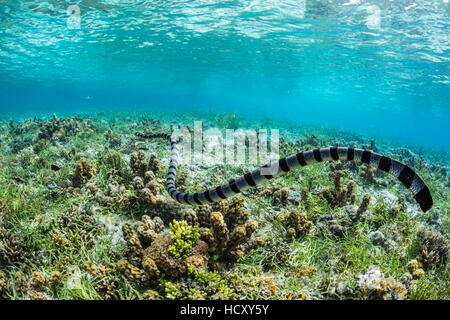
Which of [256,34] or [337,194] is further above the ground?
[256,34]

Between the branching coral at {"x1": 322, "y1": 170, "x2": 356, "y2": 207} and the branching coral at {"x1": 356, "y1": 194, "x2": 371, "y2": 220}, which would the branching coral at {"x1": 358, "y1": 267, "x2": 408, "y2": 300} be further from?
the branching coral at {"x1": 322, "y1": 170, "x2": 356, "y2": 207}

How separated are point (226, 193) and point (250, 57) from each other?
2174cm

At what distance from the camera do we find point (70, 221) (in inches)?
127

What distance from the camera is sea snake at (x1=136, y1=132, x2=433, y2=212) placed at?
7.89ft

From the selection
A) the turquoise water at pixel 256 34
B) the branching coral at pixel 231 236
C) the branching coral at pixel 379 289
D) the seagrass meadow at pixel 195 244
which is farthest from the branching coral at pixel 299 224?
the turquoise water at pixel 256 34

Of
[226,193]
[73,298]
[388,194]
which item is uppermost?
[226,193]

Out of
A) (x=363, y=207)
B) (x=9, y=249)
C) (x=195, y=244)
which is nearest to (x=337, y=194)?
(x=363, y=207)

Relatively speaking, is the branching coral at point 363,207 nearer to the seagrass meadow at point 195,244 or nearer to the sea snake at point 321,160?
the seagrass meadow at point 195,244

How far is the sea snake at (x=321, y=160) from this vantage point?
240 cm

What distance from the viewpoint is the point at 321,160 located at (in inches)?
115

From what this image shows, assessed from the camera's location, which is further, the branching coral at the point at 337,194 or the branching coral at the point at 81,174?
the branching coral at the point at 337,194

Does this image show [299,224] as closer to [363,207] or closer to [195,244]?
[363,207]
